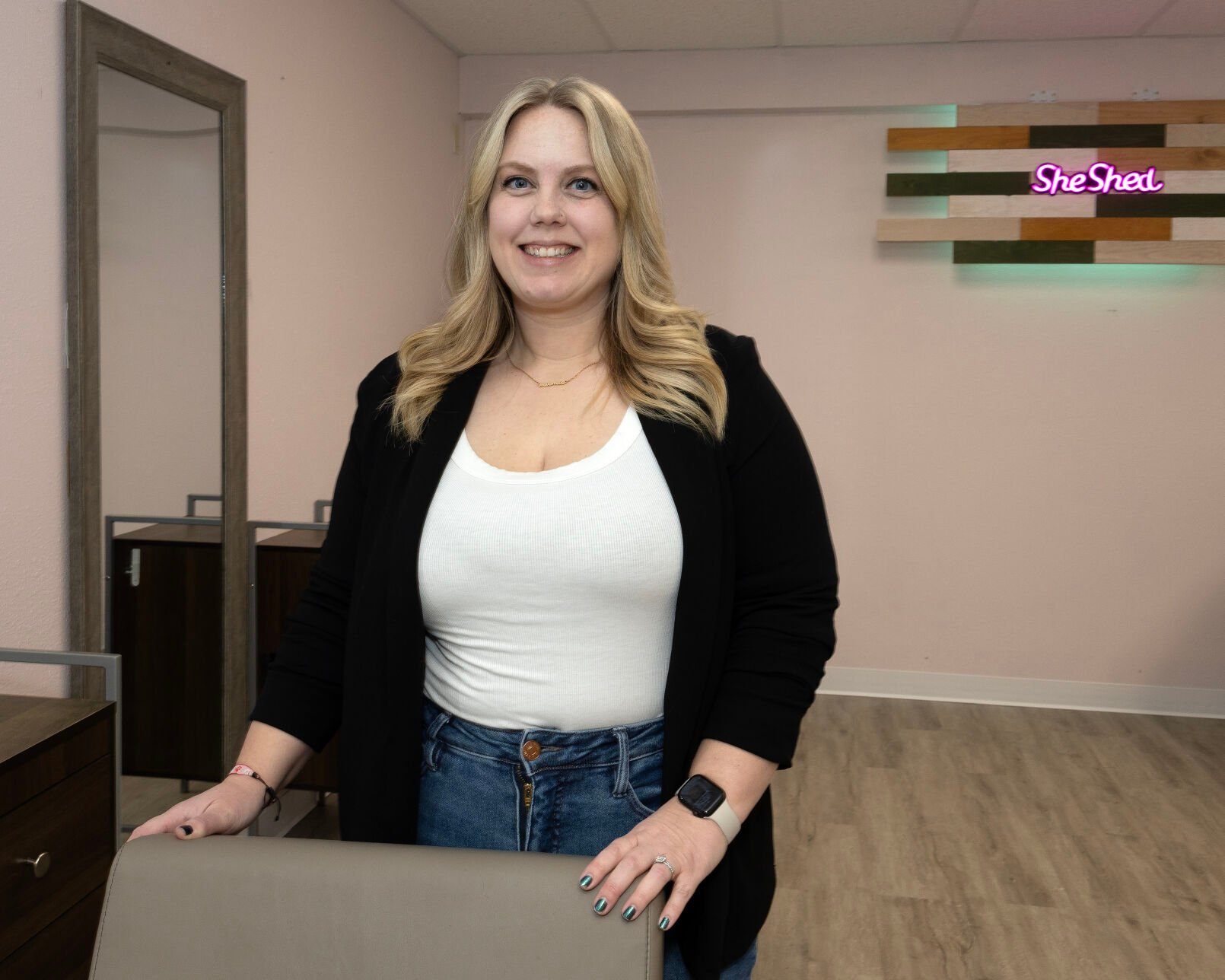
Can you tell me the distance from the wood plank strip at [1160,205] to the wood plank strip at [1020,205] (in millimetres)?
63

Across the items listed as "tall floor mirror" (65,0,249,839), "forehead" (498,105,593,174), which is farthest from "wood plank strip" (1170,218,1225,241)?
"forehead" (498,105,593,174)

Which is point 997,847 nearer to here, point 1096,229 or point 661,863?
point 1096,229

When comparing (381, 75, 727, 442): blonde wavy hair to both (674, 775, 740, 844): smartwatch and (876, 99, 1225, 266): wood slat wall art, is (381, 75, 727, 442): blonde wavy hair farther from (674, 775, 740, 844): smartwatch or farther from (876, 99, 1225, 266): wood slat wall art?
(876, 99, 1225, 266): wood slat wall art

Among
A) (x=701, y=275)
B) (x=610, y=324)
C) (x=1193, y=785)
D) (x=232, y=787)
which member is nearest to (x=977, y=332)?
(x=701, y=275)

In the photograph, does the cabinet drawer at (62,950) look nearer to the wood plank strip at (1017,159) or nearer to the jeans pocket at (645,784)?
the jeans pocket at (645,784)

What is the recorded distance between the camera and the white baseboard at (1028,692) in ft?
14.9

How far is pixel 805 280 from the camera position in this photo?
4684mm

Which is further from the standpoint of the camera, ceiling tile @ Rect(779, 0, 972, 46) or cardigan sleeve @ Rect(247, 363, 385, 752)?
ceiling tile @ Rect(779, 0, 972, 46)

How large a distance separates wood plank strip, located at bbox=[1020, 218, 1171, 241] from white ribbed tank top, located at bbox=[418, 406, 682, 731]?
147 inches

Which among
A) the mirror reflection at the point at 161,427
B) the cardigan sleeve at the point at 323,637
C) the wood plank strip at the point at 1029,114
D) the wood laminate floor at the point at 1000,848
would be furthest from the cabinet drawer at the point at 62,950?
the wood plank strip at the point at 1029,114

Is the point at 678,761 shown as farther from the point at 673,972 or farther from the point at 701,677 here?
the point at 673,972

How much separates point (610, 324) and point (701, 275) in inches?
142

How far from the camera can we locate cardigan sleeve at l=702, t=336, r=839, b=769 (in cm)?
112

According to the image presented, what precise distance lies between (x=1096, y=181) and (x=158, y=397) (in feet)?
11.5
